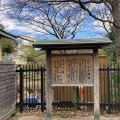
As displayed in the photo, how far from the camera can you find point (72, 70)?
6.87 m

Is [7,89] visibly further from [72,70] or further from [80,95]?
[80,95]

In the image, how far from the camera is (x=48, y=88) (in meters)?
6.85

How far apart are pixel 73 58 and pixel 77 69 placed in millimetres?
351

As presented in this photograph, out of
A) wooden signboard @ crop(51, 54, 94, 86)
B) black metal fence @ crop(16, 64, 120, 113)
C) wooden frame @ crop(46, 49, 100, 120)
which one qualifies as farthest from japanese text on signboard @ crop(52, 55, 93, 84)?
black metal fence @ crop(16, 64, 120, 113)

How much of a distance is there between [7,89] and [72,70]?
80.5 inches

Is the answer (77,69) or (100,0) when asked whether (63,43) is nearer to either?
(77,69)

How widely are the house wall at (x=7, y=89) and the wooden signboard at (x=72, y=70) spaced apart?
1.41 meters

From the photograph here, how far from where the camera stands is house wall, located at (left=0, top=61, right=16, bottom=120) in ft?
21.2

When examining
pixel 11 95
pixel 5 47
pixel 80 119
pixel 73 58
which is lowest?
pixel 80 119

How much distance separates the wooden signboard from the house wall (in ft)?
4.63

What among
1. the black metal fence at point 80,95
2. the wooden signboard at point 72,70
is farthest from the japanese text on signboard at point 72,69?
the black metal fence at point 80,95

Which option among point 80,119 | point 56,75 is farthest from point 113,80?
Answer: point 56,75

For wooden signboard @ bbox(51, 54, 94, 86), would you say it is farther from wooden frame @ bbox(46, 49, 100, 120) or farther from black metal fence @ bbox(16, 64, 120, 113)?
black metal fence @ bbox(16, 64, 120, 113)

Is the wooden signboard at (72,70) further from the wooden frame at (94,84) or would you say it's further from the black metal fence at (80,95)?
the black metal fence at (80,95)
